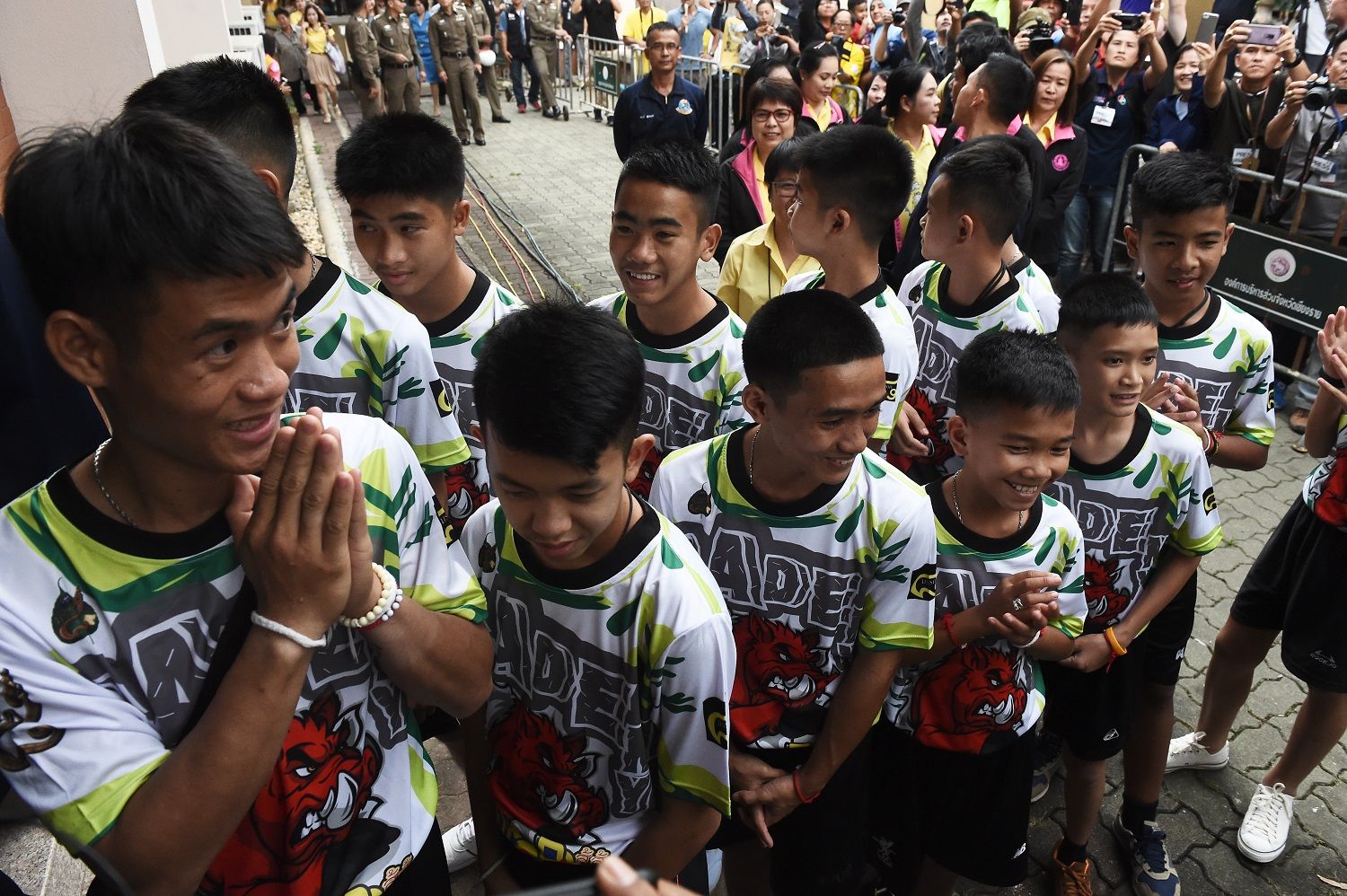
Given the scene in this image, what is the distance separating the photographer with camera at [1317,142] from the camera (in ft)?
18.4

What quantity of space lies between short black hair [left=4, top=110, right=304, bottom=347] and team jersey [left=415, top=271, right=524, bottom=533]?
1.55 metres

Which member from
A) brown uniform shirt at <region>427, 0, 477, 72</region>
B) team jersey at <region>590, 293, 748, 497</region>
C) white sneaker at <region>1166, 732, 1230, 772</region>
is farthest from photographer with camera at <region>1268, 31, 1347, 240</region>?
brown uniform shirt at <region>427, 0, 477, 72</region>

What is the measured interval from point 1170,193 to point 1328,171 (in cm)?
381

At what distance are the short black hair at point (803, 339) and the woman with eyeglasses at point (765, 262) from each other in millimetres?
1859

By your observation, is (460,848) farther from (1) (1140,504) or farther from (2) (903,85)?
(2) (903,85)

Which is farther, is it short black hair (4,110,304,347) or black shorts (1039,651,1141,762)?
black shorts (1039,651,1141,762)

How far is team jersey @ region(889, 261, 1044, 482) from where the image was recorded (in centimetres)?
316

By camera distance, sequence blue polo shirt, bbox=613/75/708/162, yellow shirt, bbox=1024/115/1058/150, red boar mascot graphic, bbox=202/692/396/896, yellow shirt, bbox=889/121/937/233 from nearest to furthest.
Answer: red boar mascot graphic, bbox=202/692/396/896, yellow shirt, bbox=889/121/937/233, yellow shirt, bbox=1024/115/1058/150, blue polo shirt, bbox=613/75/708/162

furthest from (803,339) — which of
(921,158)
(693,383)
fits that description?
(921,158)

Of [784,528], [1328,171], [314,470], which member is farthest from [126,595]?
[1328,171]

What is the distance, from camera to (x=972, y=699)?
2297 mm

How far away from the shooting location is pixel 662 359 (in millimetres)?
2779

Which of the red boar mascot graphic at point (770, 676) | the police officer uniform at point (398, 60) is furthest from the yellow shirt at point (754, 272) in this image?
the police officer uniform at point (398, 60)

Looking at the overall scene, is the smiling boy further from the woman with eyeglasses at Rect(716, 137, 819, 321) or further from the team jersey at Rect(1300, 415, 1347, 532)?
the team jersey at Rect(1300, 415, 1347, 532)
